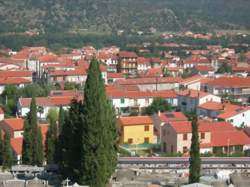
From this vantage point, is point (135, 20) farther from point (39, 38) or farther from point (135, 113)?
point (135, 113)

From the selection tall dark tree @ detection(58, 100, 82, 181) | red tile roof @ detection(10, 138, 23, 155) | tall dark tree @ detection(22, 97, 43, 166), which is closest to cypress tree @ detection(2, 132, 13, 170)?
tall dark tree @ detection(22, 97, 43, 166)

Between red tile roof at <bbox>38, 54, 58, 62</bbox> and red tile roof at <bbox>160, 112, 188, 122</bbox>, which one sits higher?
red tile roof at <bbox>160, 112, 188, 122</bbox>

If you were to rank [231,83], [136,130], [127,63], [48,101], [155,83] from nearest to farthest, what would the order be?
[136,130] < [48,101] < [231,83] < [155,83] < [127,63]

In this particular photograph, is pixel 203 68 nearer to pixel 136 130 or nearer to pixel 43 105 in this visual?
pixel 43 105

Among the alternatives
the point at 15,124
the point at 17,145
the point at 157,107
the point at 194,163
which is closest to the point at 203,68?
the point at 157,107

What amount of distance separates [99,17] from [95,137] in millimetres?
107295

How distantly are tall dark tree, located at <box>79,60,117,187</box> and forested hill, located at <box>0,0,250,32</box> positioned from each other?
8601 centimetres

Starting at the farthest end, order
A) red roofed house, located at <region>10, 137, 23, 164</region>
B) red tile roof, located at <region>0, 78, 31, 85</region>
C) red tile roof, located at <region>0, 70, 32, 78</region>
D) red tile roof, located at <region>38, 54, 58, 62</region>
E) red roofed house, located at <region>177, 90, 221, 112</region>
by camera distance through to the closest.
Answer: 1. red tile roof, located at <region>38, 54, 58, 62</region>
2. red tile roof, located at <region>0, 70, 32, 78</region>
3. red tile roof, located at <region>0, 78, 31, 85</region>
4. red roofed house, located at <region>177, 90, 221, 112</region>
5. red roofed house, located at <region>10, 137, 23, 164</region>

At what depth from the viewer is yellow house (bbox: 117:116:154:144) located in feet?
108

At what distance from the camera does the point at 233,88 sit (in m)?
47.4

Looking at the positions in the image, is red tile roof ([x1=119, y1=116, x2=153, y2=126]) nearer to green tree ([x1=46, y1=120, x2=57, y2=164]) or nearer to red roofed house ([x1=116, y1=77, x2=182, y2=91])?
green tree ([x1=46, y1=120, x2=57, y2=164])

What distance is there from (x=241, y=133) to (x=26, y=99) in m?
15.5

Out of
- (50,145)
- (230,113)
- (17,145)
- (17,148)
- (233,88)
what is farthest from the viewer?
(233,88)

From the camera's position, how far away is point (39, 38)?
316 ft
